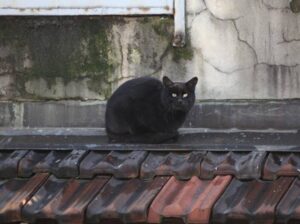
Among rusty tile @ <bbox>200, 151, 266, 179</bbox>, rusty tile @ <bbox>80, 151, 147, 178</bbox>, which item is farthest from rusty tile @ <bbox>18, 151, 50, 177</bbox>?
rusty tile @ <bbox>200, 151, 266, 179</bbox>

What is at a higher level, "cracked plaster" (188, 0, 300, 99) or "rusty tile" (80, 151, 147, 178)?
"cracked plaster" (188, 0, 300, 99)

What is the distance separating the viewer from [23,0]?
6.37m

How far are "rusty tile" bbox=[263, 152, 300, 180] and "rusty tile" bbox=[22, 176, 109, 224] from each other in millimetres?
1099

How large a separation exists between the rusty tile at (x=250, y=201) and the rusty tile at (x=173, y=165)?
0.97 ft

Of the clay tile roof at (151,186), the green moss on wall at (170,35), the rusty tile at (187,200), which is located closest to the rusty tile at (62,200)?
the clay tile roof at (151,186)

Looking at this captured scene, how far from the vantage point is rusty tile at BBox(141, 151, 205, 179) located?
5242 mm

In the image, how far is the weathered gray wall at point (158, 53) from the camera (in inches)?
240

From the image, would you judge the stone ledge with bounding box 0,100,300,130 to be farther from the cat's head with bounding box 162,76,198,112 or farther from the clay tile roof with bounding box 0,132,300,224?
the clay tile roof with bounding box 0,132,300,224

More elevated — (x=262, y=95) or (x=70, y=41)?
(x=70, y=41)

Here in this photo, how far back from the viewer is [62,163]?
17.9ft

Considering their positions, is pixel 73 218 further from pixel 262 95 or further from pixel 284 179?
pixel 262 95

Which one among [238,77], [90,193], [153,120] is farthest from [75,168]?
[238,77]

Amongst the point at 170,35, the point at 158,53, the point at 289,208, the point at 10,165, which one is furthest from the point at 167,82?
the point at 289,208

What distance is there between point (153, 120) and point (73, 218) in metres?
1.56
